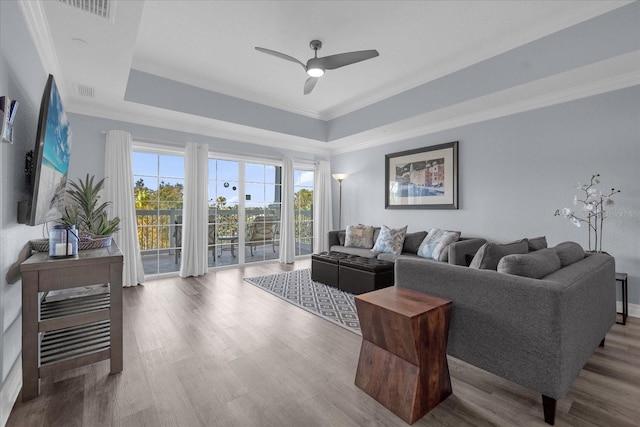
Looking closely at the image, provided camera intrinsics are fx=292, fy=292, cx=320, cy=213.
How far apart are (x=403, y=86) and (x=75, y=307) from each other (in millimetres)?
4562

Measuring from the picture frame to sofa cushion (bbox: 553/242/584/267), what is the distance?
221cm

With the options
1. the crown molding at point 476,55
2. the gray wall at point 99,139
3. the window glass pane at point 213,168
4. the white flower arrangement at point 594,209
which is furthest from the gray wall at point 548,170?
the gray wall at point 99,139

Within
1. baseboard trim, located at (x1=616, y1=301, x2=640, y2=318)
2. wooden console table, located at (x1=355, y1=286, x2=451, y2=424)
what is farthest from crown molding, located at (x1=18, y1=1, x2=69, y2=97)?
baseboard trim, located at (x1=616, y1=301, x2=640, y2=318)

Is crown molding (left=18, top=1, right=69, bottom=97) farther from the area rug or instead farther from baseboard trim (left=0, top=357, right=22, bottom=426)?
the area rug

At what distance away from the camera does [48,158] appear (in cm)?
198

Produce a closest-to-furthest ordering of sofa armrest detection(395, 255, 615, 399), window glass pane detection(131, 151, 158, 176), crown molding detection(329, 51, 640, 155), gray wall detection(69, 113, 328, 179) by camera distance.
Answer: sofa armrest detection(395, 255, 615, 399) < crown molding detection(329, 51, 640, 155) < gray wall detection(69, 113, 328, 179) < window glass pane detection(131, 151, 158, 176)

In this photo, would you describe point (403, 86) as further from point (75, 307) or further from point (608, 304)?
point (75, 307)

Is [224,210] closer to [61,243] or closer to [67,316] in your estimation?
[61,243]

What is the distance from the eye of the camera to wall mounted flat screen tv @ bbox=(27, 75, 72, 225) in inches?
70.4

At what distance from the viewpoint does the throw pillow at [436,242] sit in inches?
159

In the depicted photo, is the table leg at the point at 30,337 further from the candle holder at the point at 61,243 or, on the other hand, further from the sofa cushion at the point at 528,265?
the sofa cushion at the point at 528,265

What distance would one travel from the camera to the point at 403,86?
4375 millimetres

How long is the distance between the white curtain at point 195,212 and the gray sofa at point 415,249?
88.8 inches

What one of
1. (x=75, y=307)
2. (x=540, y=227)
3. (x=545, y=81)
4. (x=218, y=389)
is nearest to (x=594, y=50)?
(x=545, y=81)
